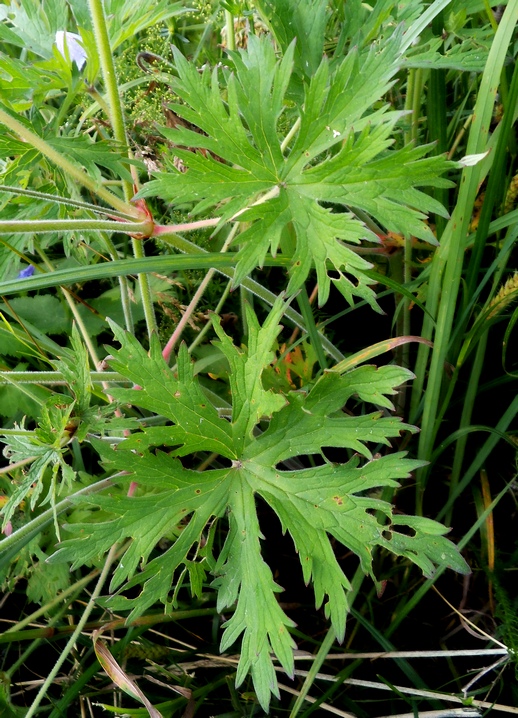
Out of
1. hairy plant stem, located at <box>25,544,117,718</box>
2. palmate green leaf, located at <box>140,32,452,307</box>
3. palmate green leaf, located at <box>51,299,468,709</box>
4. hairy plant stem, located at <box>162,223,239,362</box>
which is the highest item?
palmate green leaf, located at <box>140,32,452,307</box>

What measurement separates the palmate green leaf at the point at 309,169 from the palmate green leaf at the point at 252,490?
0.15 m

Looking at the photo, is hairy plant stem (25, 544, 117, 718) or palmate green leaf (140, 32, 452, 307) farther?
hairy plant stem (25, 544, 117, 718)

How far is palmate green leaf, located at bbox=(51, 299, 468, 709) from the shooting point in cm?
102

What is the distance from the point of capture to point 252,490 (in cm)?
112

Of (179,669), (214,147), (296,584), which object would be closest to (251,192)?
(214,147)

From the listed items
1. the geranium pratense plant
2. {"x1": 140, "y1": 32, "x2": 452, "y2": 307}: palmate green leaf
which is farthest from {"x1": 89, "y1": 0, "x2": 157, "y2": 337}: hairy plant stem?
{"x1": 140, "y1": 32, "x2": 452, "y2": 307}: palmate green leaf

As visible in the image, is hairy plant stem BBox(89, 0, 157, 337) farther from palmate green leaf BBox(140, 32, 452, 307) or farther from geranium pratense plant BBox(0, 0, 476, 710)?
palmate green leaf BBox(140, 32, 452, 307)

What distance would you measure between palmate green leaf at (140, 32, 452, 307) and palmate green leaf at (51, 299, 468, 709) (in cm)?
15

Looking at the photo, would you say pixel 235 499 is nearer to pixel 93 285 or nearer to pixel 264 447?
pixel 264 447

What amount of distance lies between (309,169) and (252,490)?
1.99 feet

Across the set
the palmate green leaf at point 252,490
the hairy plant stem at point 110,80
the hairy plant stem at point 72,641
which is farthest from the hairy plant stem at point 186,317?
the hairy plant stem at point 72,641

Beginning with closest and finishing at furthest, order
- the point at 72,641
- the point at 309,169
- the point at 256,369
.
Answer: the point at 309,169 → the point at 256,369 → the point at 72,641

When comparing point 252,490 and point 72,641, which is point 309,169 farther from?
point 72,641

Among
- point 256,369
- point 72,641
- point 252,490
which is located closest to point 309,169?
point 256,369
